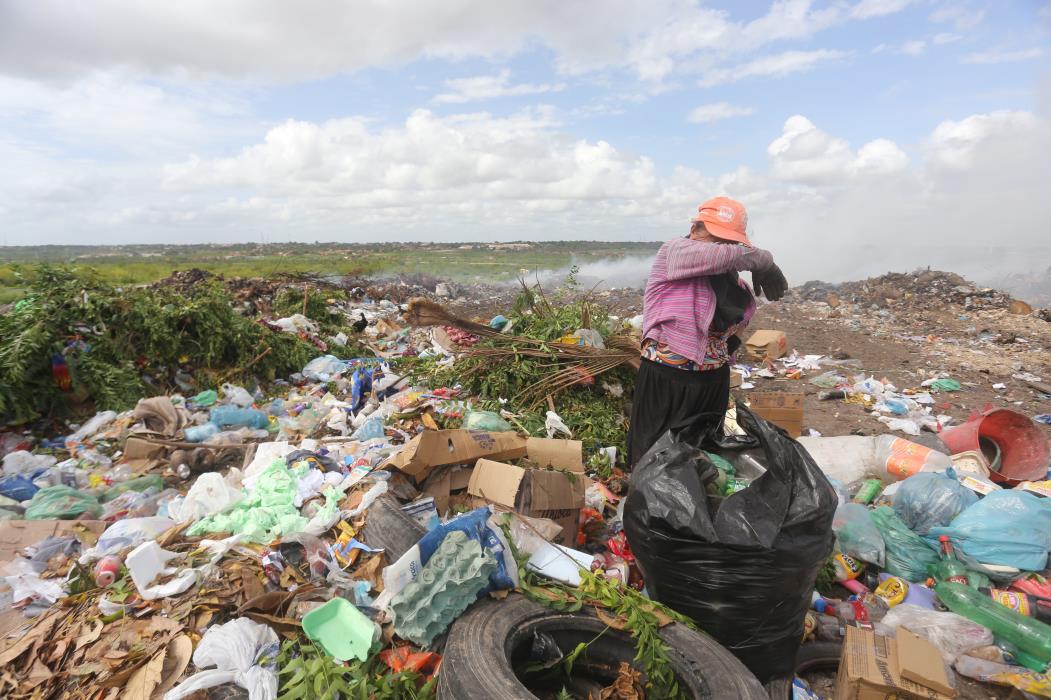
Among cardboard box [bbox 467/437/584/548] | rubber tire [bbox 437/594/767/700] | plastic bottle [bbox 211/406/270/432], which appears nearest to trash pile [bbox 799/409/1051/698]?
rubber tire [bbox 437/594/767/700]

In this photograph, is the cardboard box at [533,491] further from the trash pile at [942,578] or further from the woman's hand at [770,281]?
the woman's hand at [770,281]

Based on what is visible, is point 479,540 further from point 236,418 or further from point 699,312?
point 236,418

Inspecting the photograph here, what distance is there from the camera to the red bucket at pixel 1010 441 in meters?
3.42

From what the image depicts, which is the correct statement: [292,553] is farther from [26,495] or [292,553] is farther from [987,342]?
[987,342]

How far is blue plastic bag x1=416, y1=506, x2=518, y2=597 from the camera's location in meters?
2.05

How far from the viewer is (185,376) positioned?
19.0 ft

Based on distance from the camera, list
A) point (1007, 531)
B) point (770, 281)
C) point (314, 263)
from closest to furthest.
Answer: point (1007, 531) → point (770, 281) → point (314, 263)

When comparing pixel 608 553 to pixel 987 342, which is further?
pixel 987 342

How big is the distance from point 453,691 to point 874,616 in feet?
6.62

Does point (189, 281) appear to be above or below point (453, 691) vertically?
above

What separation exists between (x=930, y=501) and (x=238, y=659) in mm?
3247

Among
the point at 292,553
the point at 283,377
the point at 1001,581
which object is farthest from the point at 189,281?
the point at 1001,581

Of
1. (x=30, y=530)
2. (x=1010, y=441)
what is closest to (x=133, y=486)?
(x=30, y=530)

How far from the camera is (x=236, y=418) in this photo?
4.57m
